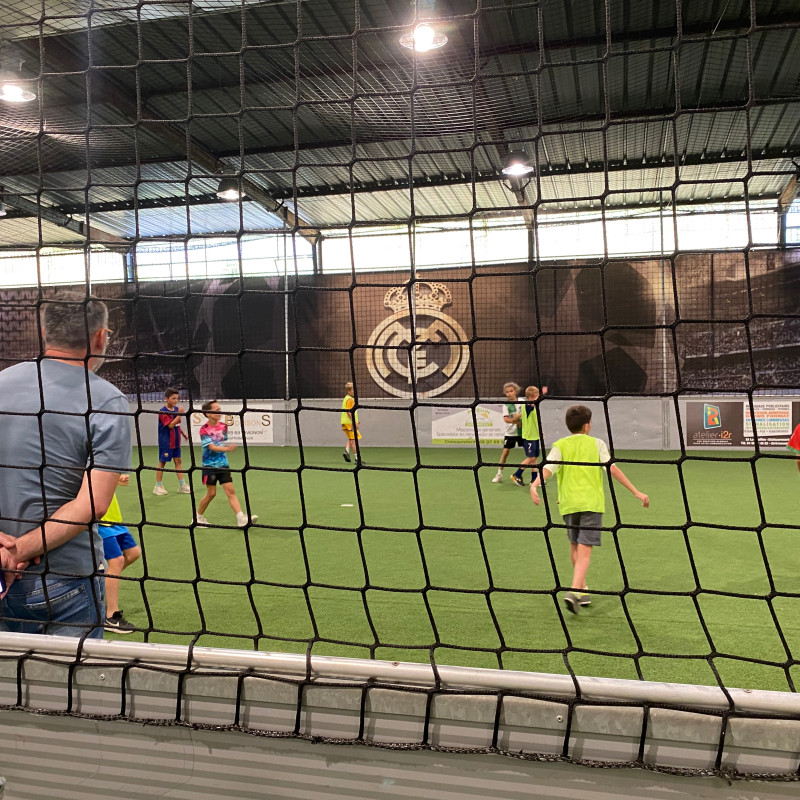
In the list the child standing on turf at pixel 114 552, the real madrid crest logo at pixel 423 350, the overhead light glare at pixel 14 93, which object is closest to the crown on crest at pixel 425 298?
the real madrid crest logo at pixel 423 350

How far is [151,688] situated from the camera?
1.62 metres

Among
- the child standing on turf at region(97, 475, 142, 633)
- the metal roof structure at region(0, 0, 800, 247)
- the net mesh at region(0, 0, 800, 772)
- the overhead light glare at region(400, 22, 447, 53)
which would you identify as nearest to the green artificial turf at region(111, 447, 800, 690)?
the net mesh at region(0, 0, 800, 772)

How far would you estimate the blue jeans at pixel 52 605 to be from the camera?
2.06 metres

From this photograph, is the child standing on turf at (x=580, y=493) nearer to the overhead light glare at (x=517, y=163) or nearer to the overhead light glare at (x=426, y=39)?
the overhead light glare at (x=426, y=39)

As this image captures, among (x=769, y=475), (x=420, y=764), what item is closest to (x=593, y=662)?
(x=420, y=764)

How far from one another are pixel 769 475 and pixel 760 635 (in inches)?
278

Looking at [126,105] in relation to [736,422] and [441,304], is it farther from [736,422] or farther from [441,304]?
[736,422]

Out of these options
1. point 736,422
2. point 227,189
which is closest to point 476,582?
point 736,422

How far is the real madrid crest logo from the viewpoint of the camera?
1411 centimetres

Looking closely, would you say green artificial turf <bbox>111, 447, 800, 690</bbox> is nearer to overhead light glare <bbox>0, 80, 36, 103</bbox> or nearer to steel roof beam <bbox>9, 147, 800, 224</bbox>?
overhead light glare <bbox>0, 80, 36, 103</bbox>

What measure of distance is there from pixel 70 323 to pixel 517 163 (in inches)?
391

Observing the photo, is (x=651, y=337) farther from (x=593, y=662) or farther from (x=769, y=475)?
(x=593, y=662)

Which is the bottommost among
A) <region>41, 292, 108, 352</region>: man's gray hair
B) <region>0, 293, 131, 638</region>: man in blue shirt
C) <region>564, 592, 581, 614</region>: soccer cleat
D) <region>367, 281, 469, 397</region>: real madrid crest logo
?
<region>564, 592, 581, 614</region>: soccer cleat

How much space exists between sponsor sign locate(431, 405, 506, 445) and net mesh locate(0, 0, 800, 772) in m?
0.05
